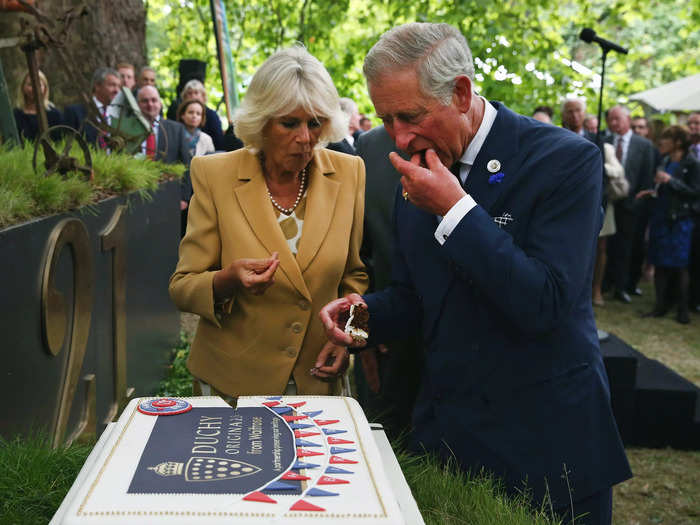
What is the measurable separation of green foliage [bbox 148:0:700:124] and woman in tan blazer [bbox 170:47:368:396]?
575cm

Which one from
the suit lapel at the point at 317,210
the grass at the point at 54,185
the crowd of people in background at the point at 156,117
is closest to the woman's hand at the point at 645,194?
the crowd of people in background at the point at 156,117

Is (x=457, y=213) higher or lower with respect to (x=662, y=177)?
higher

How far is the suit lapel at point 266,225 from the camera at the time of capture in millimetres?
2736

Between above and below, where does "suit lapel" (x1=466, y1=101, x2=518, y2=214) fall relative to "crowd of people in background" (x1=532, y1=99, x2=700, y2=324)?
above

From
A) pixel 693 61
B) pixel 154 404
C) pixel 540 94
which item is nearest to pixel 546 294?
pixel 154 404

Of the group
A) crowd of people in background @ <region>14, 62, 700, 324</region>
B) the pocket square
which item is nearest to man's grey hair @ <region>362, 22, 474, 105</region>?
the pocket square

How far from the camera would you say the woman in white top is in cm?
871

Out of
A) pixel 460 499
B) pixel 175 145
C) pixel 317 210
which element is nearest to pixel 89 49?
pixel 175 145

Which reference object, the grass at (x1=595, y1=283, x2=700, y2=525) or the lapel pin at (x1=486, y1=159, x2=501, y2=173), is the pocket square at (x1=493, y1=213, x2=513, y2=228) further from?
the grass at (x1=595, y1=283, x2=700, y2=525)

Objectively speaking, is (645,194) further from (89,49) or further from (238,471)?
(238,471)

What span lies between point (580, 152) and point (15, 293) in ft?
6.70

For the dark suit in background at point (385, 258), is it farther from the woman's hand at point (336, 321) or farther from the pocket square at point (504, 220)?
the pocket square at point (504, 220)

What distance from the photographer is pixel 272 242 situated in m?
2.75

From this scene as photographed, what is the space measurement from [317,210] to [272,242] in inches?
7.6
